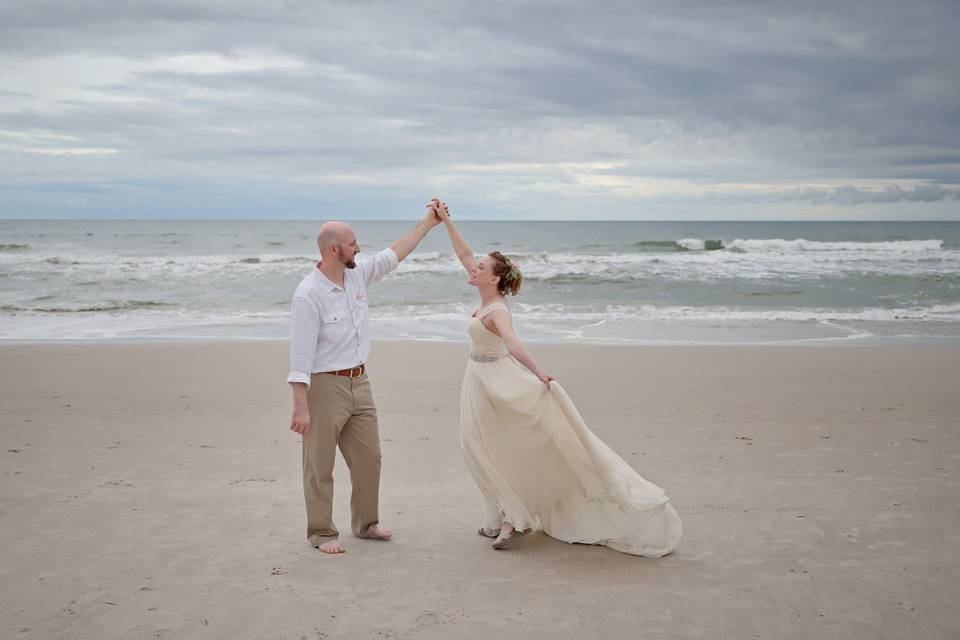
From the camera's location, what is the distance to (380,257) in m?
4.77

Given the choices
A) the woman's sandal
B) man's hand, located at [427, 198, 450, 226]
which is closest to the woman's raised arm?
man's hand, located at [427, 198, 450, 226]

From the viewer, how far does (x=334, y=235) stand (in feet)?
14.2

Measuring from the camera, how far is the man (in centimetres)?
425

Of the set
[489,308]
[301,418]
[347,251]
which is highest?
[347,251]

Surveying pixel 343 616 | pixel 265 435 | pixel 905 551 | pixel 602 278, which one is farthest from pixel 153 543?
pixel 602 278

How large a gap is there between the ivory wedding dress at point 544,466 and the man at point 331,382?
62cm

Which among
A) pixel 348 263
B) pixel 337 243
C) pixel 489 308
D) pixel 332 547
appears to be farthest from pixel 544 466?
pixel 337 243

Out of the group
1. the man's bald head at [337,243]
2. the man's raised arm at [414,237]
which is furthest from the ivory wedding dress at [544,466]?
the man's bald head at [337,243]

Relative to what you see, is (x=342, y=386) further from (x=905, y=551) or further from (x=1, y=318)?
(x=1, y=318)

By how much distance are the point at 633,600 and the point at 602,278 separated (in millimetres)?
25052

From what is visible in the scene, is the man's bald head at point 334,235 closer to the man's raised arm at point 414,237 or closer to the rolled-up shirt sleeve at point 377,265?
the rolled-up shirt sleeve at point 377,265

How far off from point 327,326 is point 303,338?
18 centimetres

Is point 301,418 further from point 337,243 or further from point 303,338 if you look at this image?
point 337,243

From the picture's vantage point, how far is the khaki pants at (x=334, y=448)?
14.3ft
